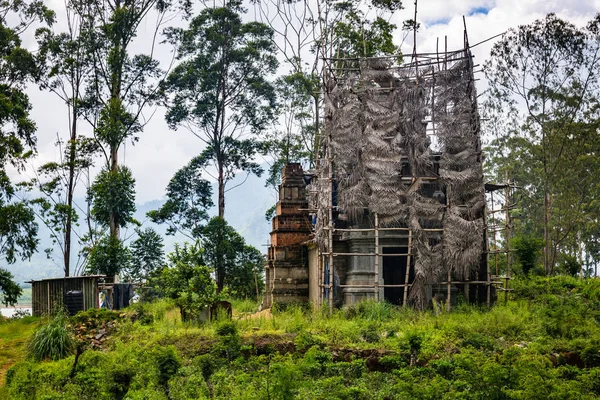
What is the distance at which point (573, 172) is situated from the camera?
1348 inches

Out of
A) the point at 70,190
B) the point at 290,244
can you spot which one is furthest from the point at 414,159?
the point at 70,190

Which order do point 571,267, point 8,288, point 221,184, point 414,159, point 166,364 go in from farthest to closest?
point 221,184
point 571,267
point 8,288
point 414,159
point 166,364

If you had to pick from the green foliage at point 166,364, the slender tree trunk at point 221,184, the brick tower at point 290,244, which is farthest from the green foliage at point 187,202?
the green foliage at point 166,364

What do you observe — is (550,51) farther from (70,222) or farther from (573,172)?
(70,222)

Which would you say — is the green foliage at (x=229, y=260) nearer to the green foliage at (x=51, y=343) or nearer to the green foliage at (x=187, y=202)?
the green foliage at (x=187, y=202)

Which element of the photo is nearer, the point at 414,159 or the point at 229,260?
the point at 414,159

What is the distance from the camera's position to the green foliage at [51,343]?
16.1 m

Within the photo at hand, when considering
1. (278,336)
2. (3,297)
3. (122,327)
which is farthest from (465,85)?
(3,297)

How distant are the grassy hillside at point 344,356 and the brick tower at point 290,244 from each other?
255 centimetres

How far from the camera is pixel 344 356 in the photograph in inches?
550

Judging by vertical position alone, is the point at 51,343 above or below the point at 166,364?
below

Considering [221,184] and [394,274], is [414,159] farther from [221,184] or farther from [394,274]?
[221,184]

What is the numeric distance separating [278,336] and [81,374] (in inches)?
181

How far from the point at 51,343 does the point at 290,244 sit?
8.50 metres
